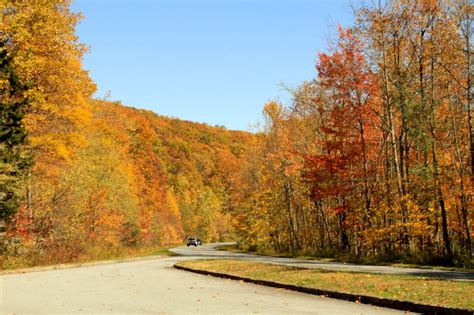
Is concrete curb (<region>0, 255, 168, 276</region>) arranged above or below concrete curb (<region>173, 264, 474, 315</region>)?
below

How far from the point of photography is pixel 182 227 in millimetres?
109938

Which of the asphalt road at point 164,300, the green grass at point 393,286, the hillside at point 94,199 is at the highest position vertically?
the hillside at point 94,199

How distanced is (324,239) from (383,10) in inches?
820

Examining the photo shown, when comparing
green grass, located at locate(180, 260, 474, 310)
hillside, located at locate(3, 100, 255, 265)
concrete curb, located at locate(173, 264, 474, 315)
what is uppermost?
hillside, located at locate(3, 100, 255, 265)


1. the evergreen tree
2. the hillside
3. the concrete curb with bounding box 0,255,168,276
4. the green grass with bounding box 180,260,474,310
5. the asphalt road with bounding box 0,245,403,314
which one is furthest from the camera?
the hillside

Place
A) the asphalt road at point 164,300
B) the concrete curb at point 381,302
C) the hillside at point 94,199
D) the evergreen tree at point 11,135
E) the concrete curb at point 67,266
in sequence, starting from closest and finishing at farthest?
1. the concrete curb at point 381,302
2. the asphalt road at point 164,300
3. the concrete curb at point 67,266
4. the evergreen tree at point 11,135
5. the hillside at point 94,199

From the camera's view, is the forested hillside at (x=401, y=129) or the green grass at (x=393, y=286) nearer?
the green grass at (x=393, y=286)

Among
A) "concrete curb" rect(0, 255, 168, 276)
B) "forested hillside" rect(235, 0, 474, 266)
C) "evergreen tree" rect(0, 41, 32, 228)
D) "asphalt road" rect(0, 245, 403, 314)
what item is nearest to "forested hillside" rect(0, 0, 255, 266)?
"evergreen tree" rect(0, 41, 32, 228)

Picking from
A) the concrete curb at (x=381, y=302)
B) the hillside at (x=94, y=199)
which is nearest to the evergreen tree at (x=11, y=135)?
the hillside at (x=94, y=199)

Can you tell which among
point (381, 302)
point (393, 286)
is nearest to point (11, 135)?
point (393, 286)

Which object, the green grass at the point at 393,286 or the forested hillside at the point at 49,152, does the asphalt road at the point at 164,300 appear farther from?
the forested hillside at the point at 49,152

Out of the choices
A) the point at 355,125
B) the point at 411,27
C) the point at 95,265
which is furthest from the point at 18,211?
the point at 411,27

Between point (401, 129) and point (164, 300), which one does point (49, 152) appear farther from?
point (401, 129)

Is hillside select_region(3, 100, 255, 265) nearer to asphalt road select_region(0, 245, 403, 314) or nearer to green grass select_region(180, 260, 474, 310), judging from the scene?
asphalt road select_region(0, 245, 403, 314)
